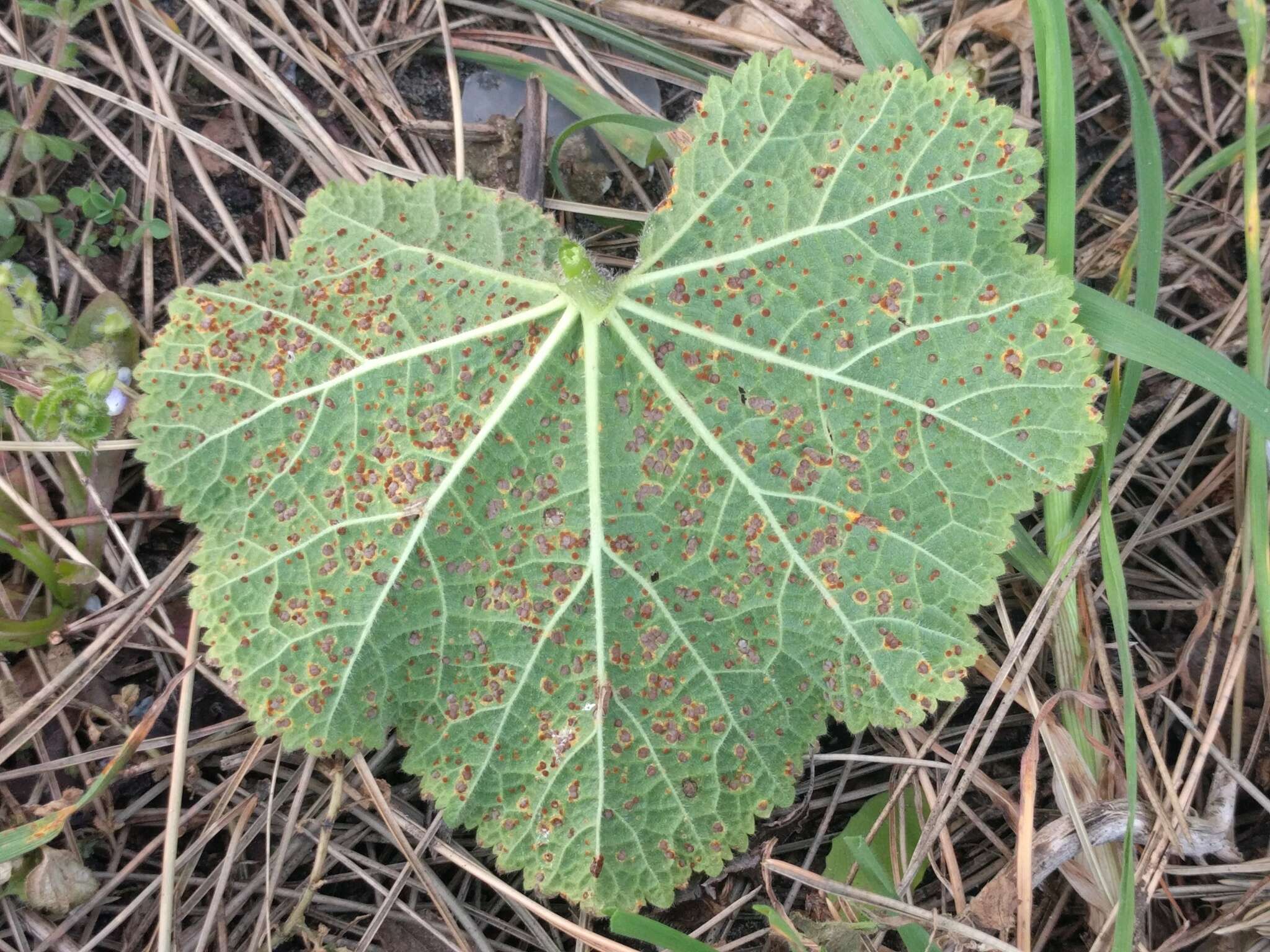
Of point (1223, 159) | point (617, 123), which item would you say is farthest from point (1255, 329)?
point (617, 123)

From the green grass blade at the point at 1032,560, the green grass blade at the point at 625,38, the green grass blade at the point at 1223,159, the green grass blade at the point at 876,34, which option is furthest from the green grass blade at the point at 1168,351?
the green grass blade at the point at 625,38

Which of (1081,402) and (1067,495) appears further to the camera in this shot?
(1067,495)

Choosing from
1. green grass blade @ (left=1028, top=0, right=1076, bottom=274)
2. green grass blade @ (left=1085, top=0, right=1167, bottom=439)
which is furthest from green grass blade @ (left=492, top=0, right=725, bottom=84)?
green grass blade @ (left=1085, top=0, right=1167, bottom=439)

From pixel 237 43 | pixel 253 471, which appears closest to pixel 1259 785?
pixel 253 471

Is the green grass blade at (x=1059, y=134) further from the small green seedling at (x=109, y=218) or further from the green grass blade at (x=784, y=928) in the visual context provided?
the small green seedling at (x=109, y=218)

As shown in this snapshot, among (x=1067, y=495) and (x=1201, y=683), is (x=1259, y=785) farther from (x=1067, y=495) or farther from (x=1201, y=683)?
(x=1067, y=495)
